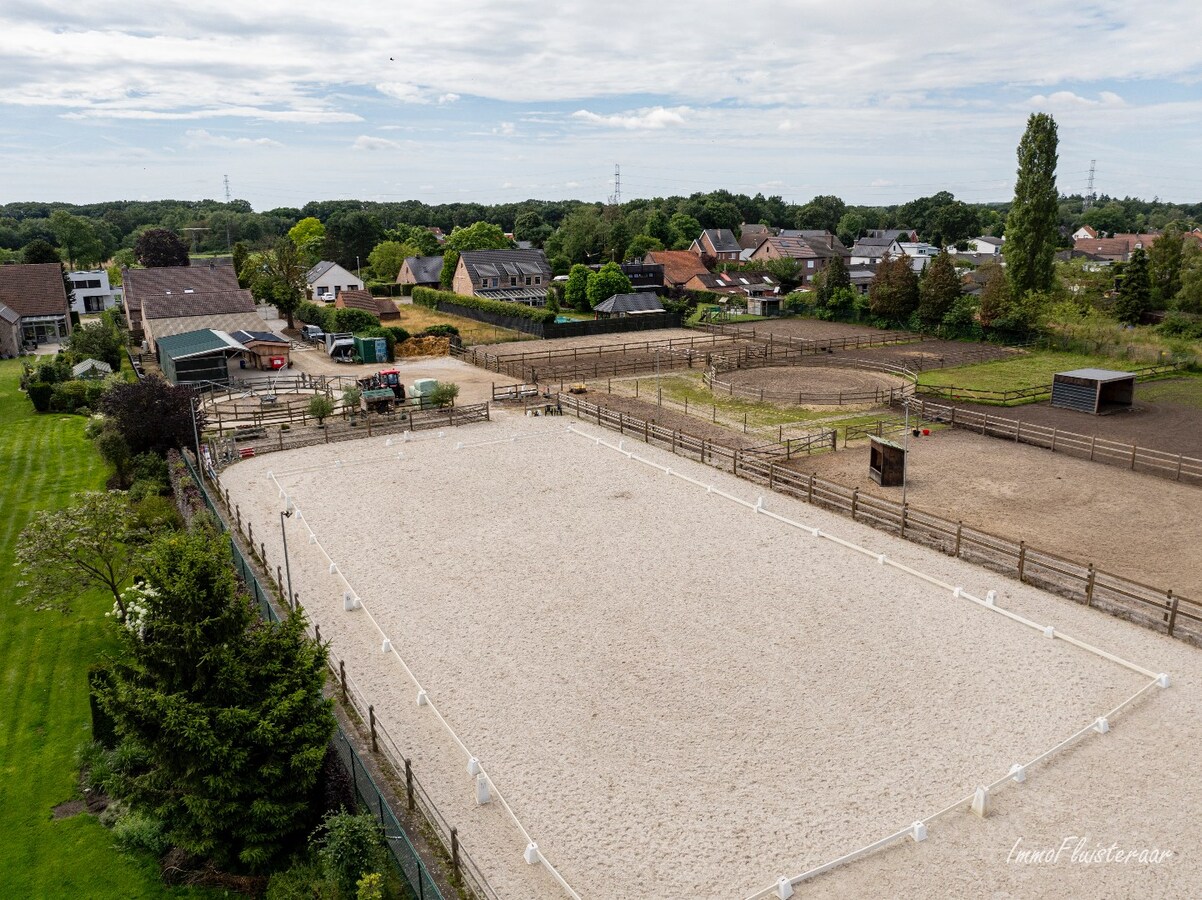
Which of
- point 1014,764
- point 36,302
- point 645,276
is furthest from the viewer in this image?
point 645,276

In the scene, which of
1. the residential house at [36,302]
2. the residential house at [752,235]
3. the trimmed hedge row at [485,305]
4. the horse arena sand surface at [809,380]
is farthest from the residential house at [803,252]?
the residential house at [36,302]

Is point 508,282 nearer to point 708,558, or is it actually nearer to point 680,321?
point 680,321

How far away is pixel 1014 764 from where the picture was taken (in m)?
13.6

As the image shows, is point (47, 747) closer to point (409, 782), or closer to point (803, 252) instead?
point (409, 782)

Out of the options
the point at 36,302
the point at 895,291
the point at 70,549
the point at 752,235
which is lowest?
the point at 70,549

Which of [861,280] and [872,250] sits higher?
[872,250]

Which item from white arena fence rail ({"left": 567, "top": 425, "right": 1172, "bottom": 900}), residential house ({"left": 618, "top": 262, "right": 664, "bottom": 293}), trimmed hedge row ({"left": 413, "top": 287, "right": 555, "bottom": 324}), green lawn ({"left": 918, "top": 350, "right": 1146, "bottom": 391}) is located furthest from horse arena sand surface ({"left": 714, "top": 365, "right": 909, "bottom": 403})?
residential house ({"left": 618, "top": 262, "right": 664, "bottom": 293})

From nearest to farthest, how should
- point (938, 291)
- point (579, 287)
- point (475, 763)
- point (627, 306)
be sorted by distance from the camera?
point (475, 763) → point (938, 291) → point (627, 306) → point (579, 287)

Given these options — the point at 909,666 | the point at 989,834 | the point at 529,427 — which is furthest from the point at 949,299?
the point at 989,834

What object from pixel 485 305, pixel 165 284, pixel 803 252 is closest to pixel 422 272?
pixel 485 305

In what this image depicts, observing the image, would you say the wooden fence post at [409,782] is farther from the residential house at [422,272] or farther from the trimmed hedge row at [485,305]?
the residential house at [422,272]

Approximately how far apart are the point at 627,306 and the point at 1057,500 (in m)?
43.5

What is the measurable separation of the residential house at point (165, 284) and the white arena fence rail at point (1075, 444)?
→ 1809 inches

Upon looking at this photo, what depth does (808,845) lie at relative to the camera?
11.9 m
